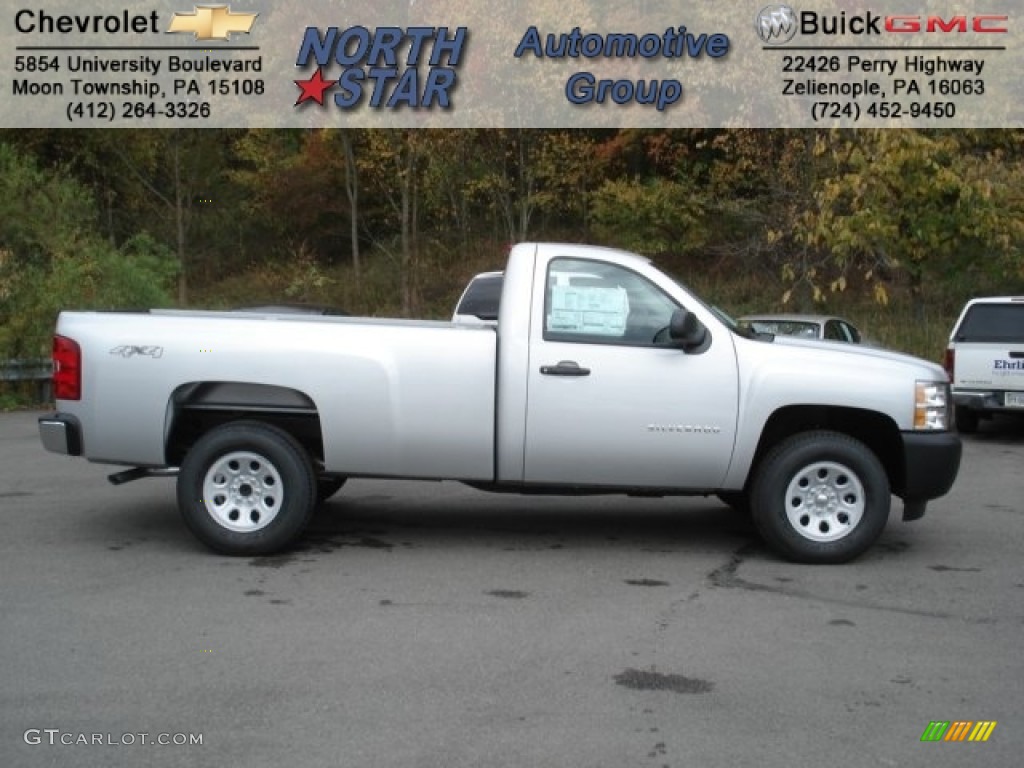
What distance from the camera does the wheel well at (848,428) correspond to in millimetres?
8156

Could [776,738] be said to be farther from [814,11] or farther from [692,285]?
[692,285]

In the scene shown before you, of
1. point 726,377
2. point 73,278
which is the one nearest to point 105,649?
point 726,377

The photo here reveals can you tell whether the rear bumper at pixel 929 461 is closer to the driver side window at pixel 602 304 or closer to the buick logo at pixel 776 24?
the driver side window at pixel 602 304

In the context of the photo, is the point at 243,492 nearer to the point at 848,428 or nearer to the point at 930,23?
the point at 848,428

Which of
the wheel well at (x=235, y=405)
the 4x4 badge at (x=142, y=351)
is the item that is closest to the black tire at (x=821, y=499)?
the wheel well at (x=235, y=405)

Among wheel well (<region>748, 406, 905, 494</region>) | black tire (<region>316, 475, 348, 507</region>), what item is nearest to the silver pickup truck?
wheel well (<region>748, 406, 905, 494</region>)

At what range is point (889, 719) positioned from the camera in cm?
510

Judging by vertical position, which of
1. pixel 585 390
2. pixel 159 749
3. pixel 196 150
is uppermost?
pixel 196 150

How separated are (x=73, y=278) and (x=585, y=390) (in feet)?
42.6

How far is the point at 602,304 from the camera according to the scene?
8031mm

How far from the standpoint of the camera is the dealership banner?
20531mm

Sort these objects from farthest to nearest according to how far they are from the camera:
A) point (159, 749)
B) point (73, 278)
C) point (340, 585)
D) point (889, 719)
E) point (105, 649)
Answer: point (73, 278) → point (340, 585) → point (105, 649) → point (889, 719) → point (159, 749)

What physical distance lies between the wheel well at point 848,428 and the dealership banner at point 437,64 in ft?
39.9

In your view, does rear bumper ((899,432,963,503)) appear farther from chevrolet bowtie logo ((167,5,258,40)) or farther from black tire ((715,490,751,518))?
chevrolet bowtie logo ((167,5,258,40))
